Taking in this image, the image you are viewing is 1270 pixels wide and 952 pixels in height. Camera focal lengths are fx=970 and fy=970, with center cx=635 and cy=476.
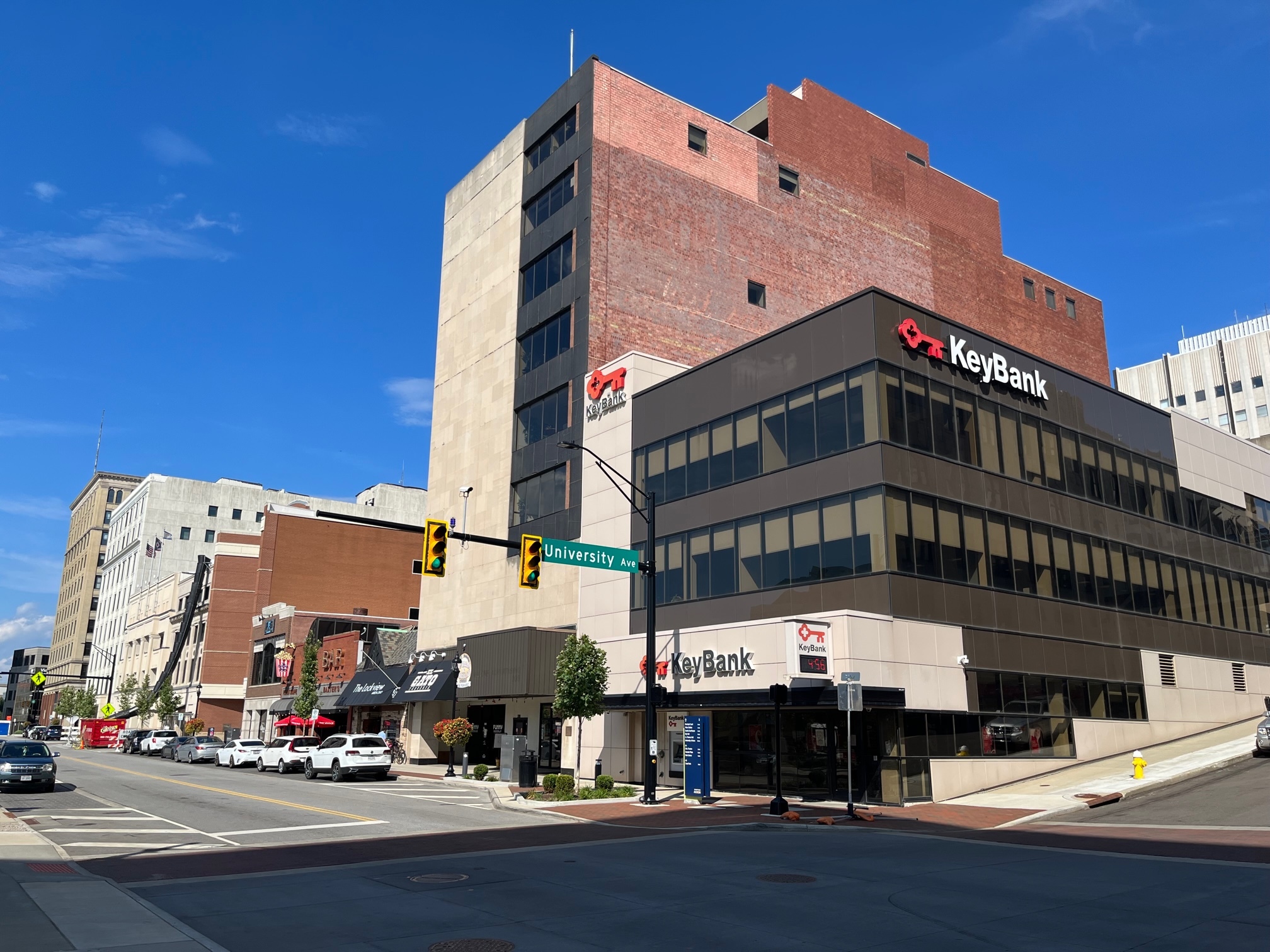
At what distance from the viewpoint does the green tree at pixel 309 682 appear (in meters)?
62.4

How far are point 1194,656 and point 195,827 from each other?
3783cm

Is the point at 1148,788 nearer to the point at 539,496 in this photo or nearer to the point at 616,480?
the point at 616,480

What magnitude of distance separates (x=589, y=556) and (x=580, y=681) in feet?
21.4

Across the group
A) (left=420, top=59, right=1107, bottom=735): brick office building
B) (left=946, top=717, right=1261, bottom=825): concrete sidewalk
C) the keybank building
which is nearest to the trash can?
the keybank building

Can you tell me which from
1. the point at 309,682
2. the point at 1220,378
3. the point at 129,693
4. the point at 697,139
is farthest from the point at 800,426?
the point at 129,693

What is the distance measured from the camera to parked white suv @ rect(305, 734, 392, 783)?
40438mm

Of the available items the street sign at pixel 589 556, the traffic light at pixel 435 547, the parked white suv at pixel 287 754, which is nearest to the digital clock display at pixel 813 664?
the street sign at pixel 589 556

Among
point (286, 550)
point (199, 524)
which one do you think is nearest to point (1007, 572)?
point (286, 550)

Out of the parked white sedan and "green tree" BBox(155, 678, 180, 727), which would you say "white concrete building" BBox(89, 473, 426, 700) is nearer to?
"green tree" BBox(155, 678, 180, 727)

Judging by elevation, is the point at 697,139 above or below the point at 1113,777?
above

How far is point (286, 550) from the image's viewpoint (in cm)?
8650

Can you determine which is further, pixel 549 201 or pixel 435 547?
pixel 549 201

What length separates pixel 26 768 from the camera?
31.3 metres

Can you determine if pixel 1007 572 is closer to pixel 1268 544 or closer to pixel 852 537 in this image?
pixel 852 537
